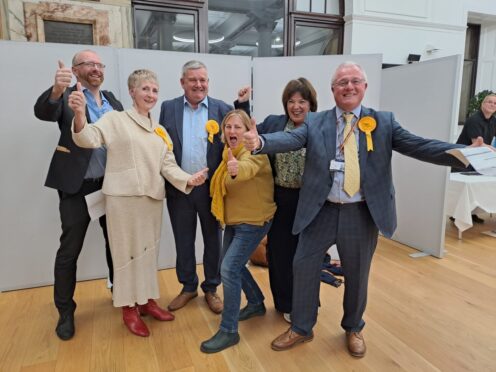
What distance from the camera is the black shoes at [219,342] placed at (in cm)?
203

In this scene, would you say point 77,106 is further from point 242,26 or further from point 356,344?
point 242,26

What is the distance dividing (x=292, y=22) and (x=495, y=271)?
13.3 feet

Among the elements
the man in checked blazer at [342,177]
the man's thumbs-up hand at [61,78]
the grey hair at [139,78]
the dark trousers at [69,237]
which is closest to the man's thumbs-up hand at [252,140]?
A: the man in checked blazer at [342,177]

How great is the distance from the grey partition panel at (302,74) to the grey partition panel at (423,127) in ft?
2.01

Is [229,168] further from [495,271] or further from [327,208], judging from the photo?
[495,271]

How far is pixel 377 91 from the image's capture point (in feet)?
10.7

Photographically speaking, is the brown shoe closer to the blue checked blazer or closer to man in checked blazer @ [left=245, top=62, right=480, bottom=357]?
man in checked blazer @ [left=245, top=62, right=480, bottom=357]

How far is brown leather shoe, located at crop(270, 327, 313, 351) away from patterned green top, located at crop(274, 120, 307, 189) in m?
0.85

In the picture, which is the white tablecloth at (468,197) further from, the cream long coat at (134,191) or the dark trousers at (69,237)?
the dark trousers at (69,237)

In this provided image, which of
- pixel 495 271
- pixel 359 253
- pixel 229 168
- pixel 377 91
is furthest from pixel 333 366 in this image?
pixel 377 91

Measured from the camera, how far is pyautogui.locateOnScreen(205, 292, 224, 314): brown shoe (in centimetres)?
245

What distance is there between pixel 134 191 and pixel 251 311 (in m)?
1.11

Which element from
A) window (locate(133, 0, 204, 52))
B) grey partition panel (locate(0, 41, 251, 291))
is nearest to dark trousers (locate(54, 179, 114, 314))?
grey partition panel (locate(0, 41, 251, 291))

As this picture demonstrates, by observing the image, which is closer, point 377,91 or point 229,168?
point 229,168
